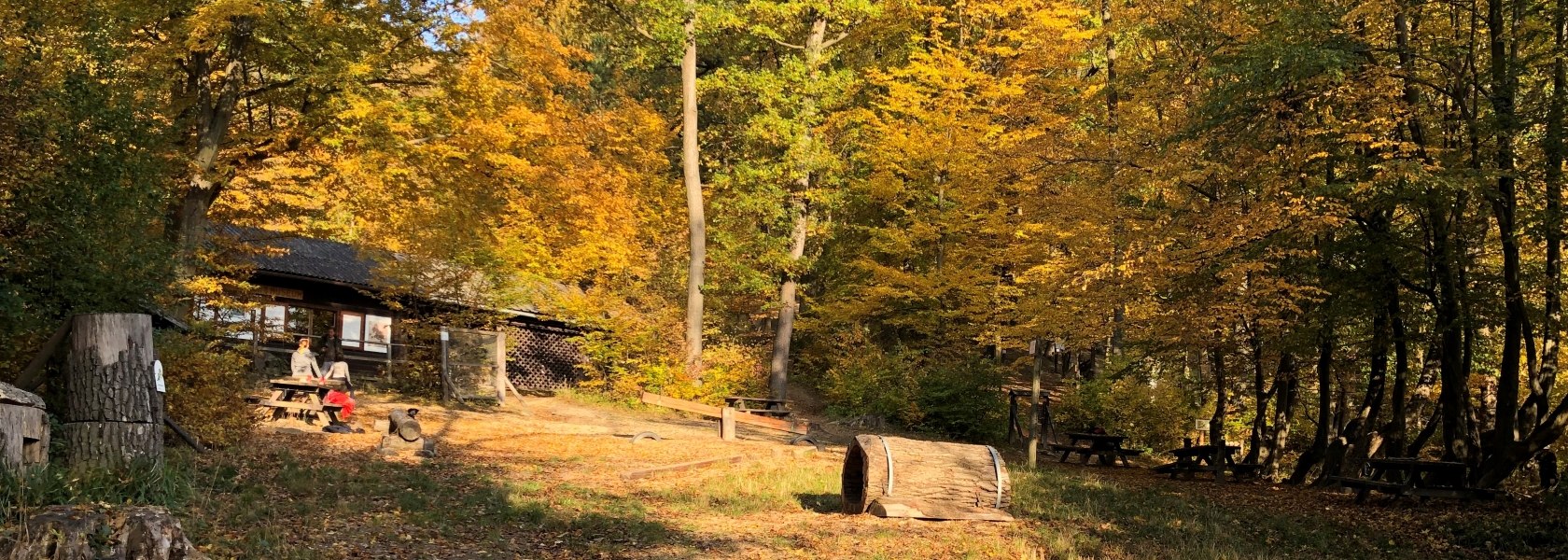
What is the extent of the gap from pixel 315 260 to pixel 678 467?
55.3ft

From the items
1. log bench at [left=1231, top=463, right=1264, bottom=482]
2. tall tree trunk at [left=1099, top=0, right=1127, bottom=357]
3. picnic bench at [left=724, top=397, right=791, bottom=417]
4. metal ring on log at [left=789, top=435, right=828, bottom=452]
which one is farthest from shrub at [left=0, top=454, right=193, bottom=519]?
log bench at [left=1231, top=463, right=1264, bottom=482]

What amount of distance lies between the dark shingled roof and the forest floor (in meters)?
11.3

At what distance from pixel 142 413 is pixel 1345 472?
1532cm

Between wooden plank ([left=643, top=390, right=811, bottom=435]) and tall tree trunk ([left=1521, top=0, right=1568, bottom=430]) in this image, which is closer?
tall tree trunk ([left=1521, top=0, right=1568, bottom=430])

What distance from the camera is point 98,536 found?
20.4 ft

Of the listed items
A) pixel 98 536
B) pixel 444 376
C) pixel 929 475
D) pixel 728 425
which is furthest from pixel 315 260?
pixel 98 536

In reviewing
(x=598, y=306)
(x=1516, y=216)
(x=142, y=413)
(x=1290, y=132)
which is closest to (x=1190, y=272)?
(x=1290, y=132)

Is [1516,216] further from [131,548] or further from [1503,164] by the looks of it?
[131,548]

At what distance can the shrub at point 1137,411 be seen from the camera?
23797mm

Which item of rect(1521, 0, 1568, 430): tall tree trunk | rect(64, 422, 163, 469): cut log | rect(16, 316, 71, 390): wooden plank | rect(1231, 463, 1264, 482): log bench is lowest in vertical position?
rect(1231, 463, 1264, 482): log bench

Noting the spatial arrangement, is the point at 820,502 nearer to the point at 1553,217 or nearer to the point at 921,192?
the point at 1553,217

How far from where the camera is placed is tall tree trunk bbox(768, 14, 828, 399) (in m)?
27.7

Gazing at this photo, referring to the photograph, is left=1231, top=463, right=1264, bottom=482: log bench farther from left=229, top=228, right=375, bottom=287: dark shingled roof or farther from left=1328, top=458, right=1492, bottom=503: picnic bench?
left=229, top=228, right=375, bottom=287: dark shingled roof

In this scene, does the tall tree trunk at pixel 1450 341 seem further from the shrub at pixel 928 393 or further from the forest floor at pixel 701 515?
the shrub at pixel 928 393
